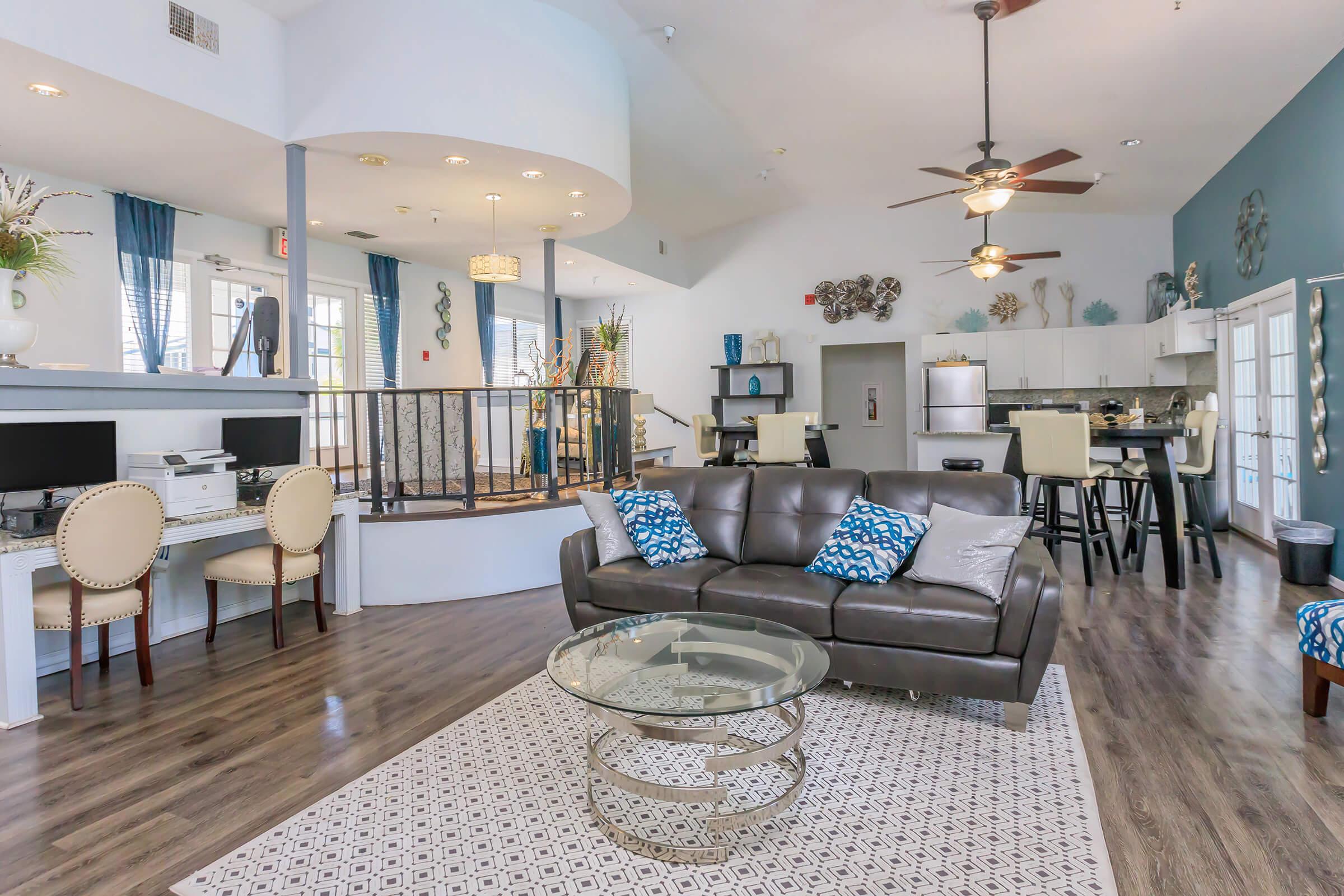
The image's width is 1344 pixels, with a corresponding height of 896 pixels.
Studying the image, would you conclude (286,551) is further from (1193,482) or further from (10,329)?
(1193,482)

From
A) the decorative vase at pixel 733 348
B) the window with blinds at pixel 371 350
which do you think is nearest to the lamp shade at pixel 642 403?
the decorative vase at pixel 733 348

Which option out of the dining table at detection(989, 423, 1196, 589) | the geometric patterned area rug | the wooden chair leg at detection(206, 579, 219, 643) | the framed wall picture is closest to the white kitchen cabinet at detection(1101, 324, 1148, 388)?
the framed wall picture

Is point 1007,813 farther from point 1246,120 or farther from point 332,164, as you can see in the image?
point 1246,120

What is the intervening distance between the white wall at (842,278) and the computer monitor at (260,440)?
658 centimetres

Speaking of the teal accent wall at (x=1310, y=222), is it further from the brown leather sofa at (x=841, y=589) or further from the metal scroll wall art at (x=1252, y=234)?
the brown leather sofa at (x=841, y=589)

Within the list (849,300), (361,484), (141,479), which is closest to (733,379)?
(849,300)

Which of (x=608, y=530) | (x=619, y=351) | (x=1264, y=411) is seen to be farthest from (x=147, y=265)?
(x=1264, y=411)

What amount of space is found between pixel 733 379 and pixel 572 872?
876 cm

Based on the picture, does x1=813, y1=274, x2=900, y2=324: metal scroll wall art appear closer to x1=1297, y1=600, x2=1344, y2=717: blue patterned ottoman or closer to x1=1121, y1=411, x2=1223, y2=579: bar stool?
x1=1121, y1=411, x2=1223, y2=579: bar stool

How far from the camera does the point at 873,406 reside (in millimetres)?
10164

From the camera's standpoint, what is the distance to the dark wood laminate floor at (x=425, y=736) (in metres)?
2.03

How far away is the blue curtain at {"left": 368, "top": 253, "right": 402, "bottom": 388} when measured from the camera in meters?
7.67

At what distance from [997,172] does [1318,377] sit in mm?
2606

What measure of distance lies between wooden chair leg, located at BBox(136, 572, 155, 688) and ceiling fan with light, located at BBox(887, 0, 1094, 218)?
454cm
